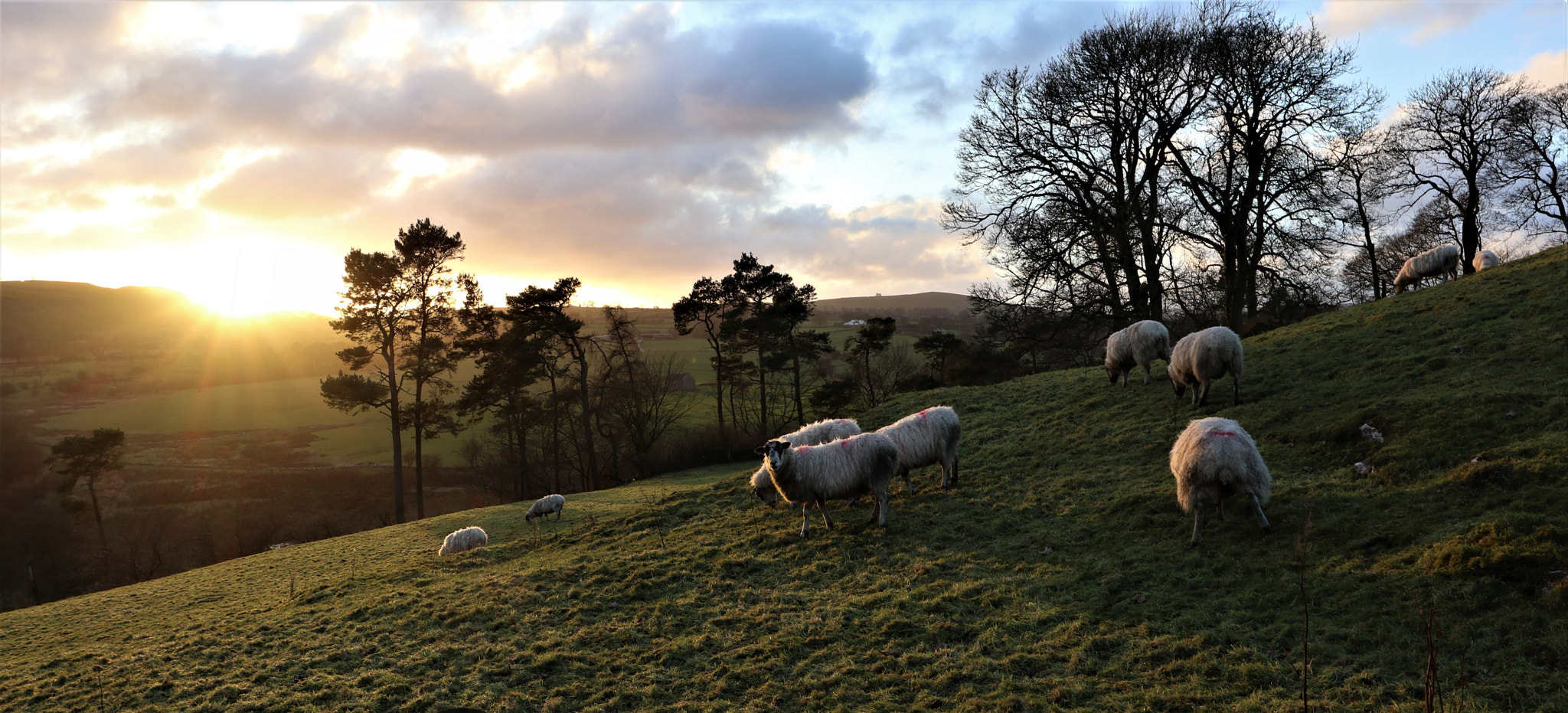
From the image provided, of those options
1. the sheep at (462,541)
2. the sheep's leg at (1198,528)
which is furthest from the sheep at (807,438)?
the sheep at (462,541)

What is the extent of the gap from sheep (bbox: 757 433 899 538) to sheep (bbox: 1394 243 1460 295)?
21.4m

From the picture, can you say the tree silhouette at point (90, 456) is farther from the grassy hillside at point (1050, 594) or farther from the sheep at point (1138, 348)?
the sheep at point (1138, 348)

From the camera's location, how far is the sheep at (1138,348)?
A: 17.8 m

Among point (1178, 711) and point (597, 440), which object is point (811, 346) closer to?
point (597, 440)

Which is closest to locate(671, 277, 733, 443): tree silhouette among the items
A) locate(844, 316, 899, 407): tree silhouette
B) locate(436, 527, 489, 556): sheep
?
locate(844, 316, 899, 407): tree silhouette

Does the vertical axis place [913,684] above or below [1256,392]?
below

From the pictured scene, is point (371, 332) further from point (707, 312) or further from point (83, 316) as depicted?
point (83, 316)

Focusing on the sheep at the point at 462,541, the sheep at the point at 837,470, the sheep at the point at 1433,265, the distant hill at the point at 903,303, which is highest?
the distant hill at the point at 903,303

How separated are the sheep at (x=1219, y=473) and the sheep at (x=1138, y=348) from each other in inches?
364

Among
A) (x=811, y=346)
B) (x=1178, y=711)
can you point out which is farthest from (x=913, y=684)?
(x=811, y=346)

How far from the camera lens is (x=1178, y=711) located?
5660 millimetres

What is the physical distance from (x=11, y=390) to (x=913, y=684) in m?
118

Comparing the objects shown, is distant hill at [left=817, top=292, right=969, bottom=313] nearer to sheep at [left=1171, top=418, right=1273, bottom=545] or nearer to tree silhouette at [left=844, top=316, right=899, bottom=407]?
tree silhouette at [left=844, top=316, right=899, bottom=407]

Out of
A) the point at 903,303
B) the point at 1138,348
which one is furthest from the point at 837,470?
the point at 903,303
